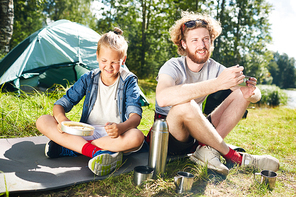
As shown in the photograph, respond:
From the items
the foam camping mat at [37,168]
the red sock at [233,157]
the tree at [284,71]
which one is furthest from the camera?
the tree at [284,71]

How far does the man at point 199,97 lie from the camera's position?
→ 5.52ft

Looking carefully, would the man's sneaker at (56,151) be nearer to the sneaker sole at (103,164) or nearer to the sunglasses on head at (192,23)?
the sneaker sole at (103,164)

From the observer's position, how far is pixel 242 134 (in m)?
3.69

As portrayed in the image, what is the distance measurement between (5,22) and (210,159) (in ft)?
20.4

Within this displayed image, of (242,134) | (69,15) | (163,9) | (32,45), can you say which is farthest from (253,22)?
(69,15)

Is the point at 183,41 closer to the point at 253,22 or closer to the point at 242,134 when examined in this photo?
the point at 242,134

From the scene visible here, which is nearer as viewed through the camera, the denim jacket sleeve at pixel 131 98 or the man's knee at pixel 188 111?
the man's knee at pixel 188 111

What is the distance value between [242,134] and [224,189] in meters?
2.24

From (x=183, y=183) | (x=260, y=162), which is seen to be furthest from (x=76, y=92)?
(x=260, y=162)

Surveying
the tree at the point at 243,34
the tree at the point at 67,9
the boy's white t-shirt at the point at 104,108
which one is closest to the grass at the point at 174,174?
the boy's white t-shirt at the point at 104,108

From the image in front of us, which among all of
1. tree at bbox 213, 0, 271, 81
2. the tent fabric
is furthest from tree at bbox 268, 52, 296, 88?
the tent fabric

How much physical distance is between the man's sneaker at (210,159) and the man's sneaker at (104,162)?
2.19 feet

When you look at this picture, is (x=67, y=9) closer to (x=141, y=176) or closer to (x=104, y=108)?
(x=104, y=108)

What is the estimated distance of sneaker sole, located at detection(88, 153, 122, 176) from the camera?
1614 mm
